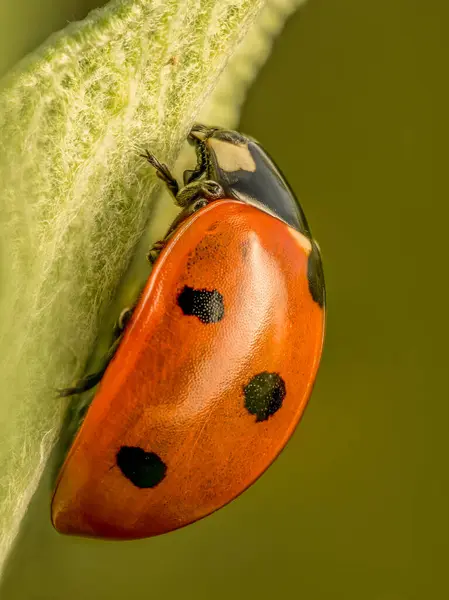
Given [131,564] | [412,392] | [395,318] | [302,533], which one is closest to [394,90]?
[395,318]

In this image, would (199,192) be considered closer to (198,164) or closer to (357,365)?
(198,164)

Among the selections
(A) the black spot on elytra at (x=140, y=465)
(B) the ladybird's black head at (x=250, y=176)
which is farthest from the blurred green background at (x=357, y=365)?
(A) the black spot on elytra at (x=140, y=465)

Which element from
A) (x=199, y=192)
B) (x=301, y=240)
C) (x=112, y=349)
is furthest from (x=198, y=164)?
(x=112, y=349)

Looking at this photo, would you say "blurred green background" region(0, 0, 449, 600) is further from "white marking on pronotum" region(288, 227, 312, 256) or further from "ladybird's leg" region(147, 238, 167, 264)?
"ladybird's leg" region(147, 238, 167, 264)

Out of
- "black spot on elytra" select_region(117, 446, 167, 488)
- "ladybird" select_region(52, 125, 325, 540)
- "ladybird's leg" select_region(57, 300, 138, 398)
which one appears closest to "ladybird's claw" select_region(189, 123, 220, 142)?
"ladybird" select_region(52, 125, 325, 540)

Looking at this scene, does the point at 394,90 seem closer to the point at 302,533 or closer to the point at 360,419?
the point at 360,419
